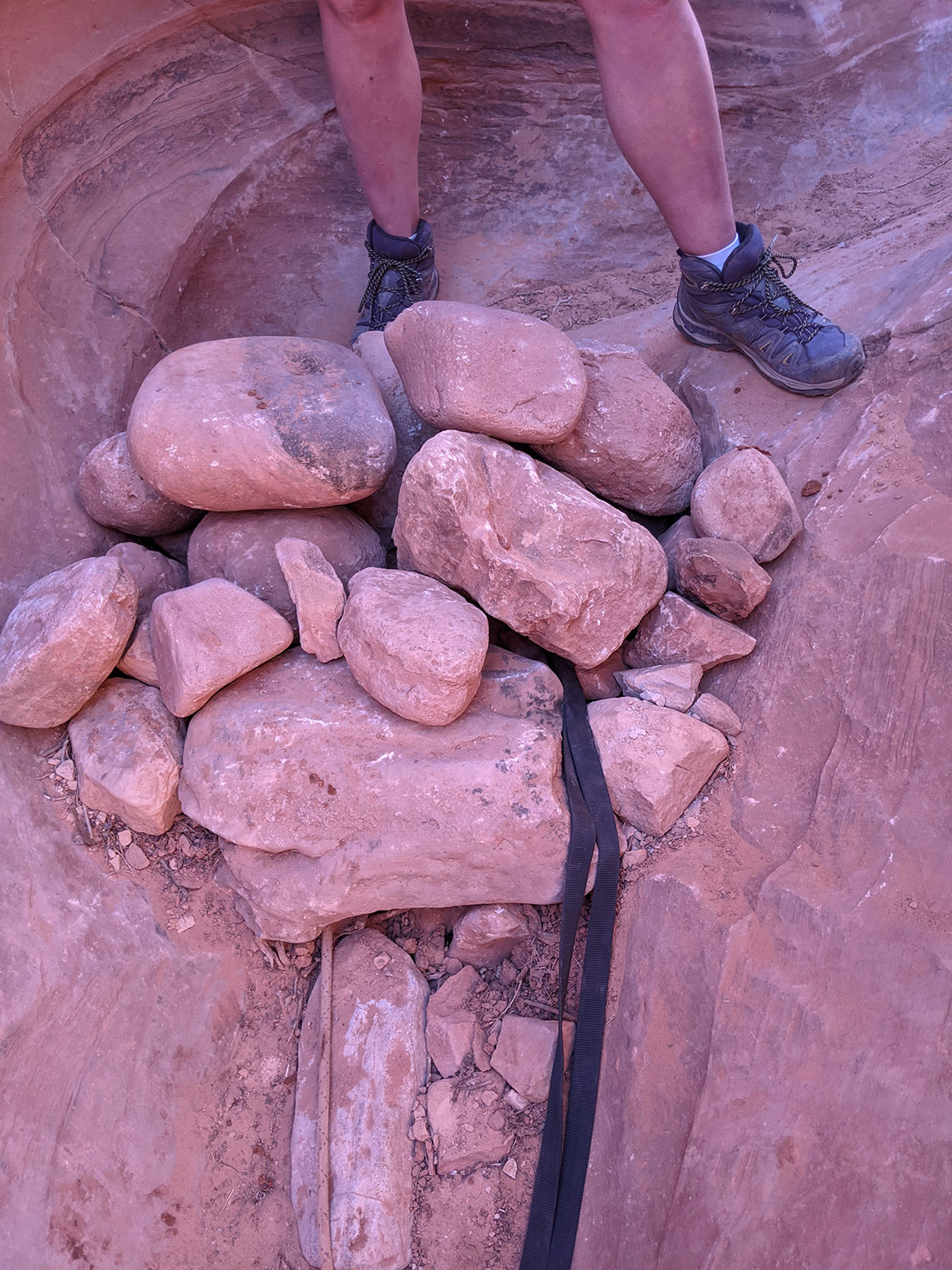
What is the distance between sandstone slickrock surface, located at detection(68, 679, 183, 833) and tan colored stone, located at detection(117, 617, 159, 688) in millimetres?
36

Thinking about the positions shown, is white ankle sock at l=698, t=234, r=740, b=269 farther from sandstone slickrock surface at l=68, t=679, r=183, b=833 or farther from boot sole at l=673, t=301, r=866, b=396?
sandstone slickrock surface at l=68, t=679, r=183, b=833

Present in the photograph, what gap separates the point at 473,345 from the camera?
179cm

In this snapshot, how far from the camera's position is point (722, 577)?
1757 millimetres

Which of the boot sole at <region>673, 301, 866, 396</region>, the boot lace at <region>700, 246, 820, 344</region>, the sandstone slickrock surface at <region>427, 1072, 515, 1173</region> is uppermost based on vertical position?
the boot lace at <region>700, 246, 820, 344</region>

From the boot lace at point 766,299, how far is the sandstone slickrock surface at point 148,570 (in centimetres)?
145

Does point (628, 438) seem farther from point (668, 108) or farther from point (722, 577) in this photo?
point (668, 108)

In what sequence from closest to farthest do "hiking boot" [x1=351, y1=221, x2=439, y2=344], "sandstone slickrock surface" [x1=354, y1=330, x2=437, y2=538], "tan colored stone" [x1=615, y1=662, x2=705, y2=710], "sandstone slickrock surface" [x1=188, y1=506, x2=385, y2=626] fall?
1. "tan colored stone" [x1=615, y1=662, x2=705, y2=710]
2. "sandstone slickrock surface" [x1=188, y1=506, x2=385, y2=626]
3. "sandstone slickrock surface" [x1=354, y1=330, x2=437, y2=538]
4. "hiking boot" [x1=351, y1=221, x2=439, y2=344]

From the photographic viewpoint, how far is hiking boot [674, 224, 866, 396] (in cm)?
202

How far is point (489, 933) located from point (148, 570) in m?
1.09

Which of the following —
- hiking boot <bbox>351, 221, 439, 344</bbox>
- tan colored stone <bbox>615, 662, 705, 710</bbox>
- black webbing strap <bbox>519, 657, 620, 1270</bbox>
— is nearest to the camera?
black webbing strap <bbox>519, 657, 620, 1270</bbox>

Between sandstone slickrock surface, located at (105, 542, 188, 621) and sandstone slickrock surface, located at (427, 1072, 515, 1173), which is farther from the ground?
sandstone slickrock surface, located at (105, 542, 188, 621)

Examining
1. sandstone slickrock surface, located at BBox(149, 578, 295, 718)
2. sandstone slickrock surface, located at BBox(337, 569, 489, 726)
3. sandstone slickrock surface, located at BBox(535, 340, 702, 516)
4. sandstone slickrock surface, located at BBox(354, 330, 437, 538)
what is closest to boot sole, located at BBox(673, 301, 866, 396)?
sandstone slickrock surface, located at BBox(535, 340, 702, 516)

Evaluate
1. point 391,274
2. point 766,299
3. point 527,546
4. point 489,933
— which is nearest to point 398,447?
point 527,546

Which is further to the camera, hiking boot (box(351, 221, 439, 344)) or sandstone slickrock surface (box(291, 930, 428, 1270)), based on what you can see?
hiking boot (box(351, 221, 439, 344))
